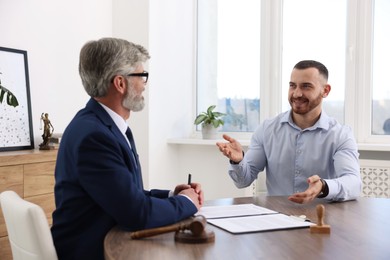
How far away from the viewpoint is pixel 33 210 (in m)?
1.42

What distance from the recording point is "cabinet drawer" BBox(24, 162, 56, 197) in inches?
120

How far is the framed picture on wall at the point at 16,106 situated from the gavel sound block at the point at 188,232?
1992 millimetres

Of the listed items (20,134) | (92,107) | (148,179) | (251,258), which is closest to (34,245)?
(92,107)

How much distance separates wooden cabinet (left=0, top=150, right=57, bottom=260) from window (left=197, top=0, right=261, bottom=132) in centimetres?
190

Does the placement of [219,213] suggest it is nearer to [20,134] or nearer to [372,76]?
[20,134]

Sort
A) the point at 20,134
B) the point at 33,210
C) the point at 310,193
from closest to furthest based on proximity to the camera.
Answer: the point at 33,210 < the point at 310,193 < the point at 20,134

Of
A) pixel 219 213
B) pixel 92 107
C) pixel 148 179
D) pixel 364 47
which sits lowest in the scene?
pixel 148 179

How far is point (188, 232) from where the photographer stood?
1.49 m

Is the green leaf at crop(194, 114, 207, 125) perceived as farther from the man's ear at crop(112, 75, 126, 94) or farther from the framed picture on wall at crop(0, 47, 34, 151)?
the man's ear at crop(112, 75, 126, 94)

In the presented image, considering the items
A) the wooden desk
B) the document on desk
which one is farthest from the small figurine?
the wooden desk

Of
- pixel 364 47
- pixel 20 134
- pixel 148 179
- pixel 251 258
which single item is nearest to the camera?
A: pixel 251 258

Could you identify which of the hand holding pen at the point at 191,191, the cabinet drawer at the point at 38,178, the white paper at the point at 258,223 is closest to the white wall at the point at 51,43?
the cabinet drawer at the point at 38,178

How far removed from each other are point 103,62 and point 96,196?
0.52 m

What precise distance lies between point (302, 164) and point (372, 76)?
168 cm
